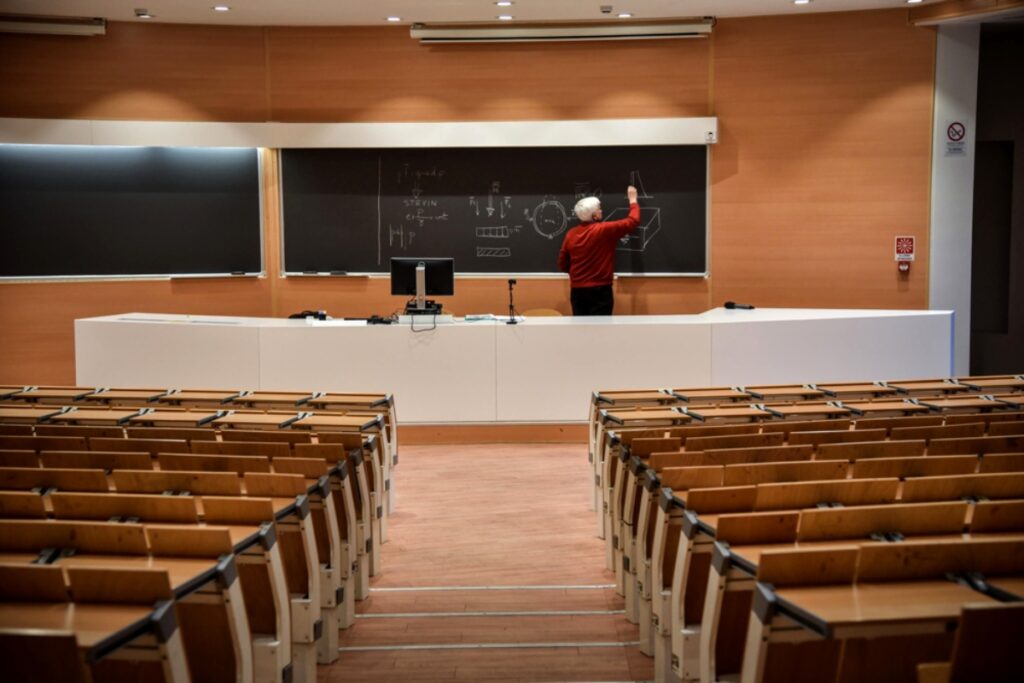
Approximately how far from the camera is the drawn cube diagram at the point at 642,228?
34.8 ft

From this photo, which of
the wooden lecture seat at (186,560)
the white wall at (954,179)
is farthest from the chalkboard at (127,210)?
the wooden lecture seat at (186,560)

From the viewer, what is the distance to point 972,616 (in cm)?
252

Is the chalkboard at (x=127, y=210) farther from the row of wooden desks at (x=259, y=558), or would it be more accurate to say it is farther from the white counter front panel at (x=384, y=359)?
the row of wooden desks at (x=259, y=558)

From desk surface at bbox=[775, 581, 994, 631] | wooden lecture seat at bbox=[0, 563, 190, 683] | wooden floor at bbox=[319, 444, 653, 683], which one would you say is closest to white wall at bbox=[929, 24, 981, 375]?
wooden floor at bbox=[319, 444, 653, 683]

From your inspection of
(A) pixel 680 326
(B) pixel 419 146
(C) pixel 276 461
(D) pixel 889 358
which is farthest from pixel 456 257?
(C) pixel 276 461

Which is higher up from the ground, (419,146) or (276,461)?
(419,146)

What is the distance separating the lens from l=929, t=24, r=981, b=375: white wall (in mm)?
10164

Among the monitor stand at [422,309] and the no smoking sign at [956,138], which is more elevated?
the no smoking sign at [956,138]

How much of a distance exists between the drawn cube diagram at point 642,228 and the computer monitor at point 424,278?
258 cm

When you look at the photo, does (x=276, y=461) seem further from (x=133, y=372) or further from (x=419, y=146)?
(x=419, y=146)

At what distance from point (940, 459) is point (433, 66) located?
7.46 meters

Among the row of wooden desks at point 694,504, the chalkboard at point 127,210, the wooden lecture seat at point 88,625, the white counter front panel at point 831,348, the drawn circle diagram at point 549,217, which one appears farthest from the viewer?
the drawn circle diagram at point 549,217

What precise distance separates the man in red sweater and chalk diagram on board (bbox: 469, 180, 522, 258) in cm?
87

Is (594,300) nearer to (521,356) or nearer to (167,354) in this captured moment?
(521,356)
